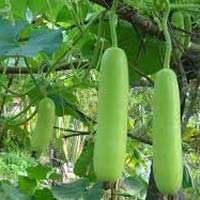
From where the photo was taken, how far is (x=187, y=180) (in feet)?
4.63

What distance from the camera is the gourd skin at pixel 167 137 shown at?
0.60 metres

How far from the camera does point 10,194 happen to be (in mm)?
1181

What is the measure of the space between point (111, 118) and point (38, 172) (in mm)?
810

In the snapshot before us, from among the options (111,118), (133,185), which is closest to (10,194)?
(133,185)

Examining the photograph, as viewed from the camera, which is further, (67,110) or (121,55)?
(67,110)

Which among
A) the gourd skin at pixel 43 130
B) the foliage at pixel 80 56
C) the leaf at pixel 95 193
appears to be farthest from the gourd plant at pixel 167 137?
the leaf at pixel 95 193

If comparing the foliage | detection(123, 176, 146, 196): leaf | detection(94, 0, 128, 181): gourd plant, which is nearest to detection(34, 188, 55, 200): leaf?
the foliage

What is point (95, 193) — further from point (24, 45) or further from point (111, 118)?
point (111, 118)

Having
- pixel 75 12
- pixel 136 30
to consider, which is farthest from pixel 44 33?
pixel 136 30

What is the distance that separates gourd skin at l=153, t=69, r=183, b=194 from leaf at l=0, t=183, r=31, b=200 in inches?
23.9

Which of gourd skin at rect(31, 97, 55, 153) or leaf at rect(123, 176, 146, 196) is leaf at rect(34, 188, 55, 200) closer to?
leaf at rect(123, 176, 146, 196)

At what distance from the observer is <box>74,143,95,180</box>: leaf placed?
1422 millimetres

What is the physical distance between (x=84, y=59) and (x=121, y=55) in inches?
27.2

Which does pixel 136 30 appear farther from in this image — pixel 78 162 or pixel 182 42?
pixel 78 162
